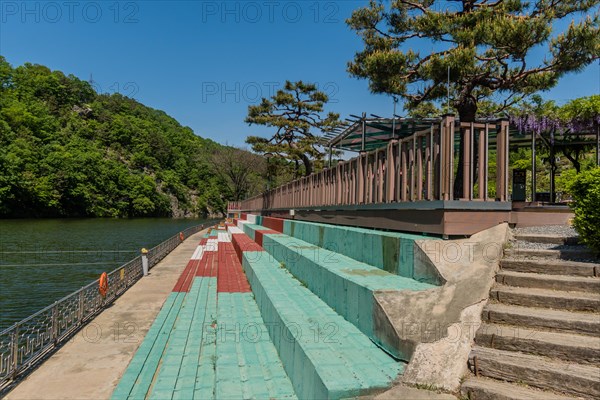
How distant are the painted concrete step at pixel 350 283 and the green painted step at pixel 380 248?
0.31ft

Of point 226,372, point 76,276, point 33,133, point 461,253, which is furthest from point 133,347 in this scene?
point 33,133

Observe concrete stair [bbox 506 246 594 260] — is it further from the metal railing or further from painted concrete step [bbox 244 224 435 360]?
the metal railing

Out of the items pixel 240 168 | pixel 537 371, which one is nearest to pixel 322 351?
pixel 537 371

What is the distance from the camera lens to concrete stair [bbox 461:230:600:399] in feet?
9.07

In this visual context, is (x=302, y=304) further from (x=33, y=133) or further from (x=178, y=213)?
(x=178, y=213)

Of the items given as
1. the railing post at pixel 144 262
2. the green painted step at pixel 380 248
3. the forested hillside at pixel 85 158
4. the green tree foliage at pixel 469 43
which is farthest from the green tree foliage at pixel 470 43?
the forested hillside at pixel 85 158

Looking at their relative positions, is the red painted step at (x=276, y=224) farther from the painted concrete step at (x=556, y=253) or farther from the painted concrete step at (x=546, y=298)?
the painted concrete step at (x=546, y=298)

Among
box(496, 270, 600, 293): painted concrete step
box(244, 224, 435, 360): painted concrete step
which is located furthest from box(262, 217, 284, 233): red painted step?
box(496, 270, 600, 293): painted concrete step

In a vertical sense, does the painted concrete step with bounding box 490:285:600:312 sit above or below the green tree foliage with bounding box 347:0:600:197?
below

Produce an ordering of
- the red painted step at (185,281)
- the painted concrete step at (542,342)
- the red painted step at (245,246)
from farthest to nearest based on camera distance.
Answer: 1. the red painted step at (245,246)
2. the red painted step at (185,281)
3. the painted concrete step at (542,342)

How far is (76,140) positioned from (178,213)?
1063 inches

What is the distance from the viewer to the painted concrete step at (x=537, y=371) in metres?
2.68

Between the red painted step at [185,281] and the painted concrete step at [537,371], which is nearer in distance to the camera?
the painted concrete step at [537,371]

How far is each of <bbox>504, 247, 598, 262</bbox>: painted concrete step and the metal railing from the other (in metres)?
6.70
